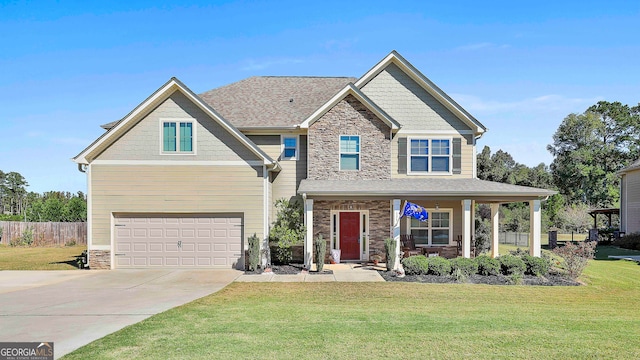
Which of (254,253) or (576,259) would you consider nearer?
(576,259)

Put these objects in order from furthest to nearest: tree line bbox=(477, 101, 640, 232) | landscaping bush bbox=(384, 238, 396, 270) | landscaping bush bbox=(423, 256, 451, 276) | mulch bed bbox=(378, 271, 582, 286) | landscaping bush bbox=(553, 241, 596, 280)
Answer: tree line bbox=(477, 101, 640, 232), landscaping bush bbox=(384, 238, 396, 270), landscaping bush bbox=(423, 256, 451, 276), landscaping bush bbox=(553, 241, 596, 280), mulch bed bbox=(378, 271, 582, 286)

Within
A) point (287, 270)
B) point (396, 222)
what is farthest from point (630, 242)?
point (287, 270)

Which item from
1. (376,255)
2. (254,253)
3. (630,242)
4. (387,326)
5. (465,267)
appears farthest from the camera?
(630,242)

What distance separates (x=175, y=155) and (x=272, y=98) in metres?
5.97

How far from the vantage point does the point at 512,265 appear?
47.7ft

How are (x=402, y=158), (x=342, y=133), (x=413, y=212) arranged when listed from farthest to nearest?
(x=402, y=158)
(x=342, y=133)
(x=413, y=212)

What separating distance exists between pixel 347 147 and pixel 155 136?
7.53 m

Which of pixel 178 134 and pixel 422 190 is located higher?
pixel 178 134

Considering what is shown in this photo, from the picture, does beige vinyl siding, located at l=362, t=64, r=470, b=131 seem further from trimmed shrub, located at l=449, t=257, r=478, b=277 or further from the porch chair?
trimmed shrub, located at l=449, t=257, r=478, b=277

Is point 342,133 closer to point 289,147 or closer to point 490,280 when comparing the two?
point 289,147

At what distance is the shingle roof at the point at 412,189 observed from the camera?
50.9ft

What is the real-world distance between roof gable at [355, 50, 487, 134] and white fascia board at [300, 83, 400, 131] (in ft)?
4.60

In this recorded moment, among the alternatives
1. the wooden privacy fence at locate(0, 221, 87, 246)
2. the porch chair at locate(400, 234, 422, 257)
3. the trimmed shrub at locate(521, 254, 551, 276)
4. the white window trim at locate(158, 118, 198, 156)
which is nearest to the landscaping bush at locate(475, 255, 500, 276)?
the trimmed shrub at locate(521, 254, 551, 276)

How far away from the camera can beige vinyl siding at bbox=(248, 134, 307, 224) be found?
17812 mm
